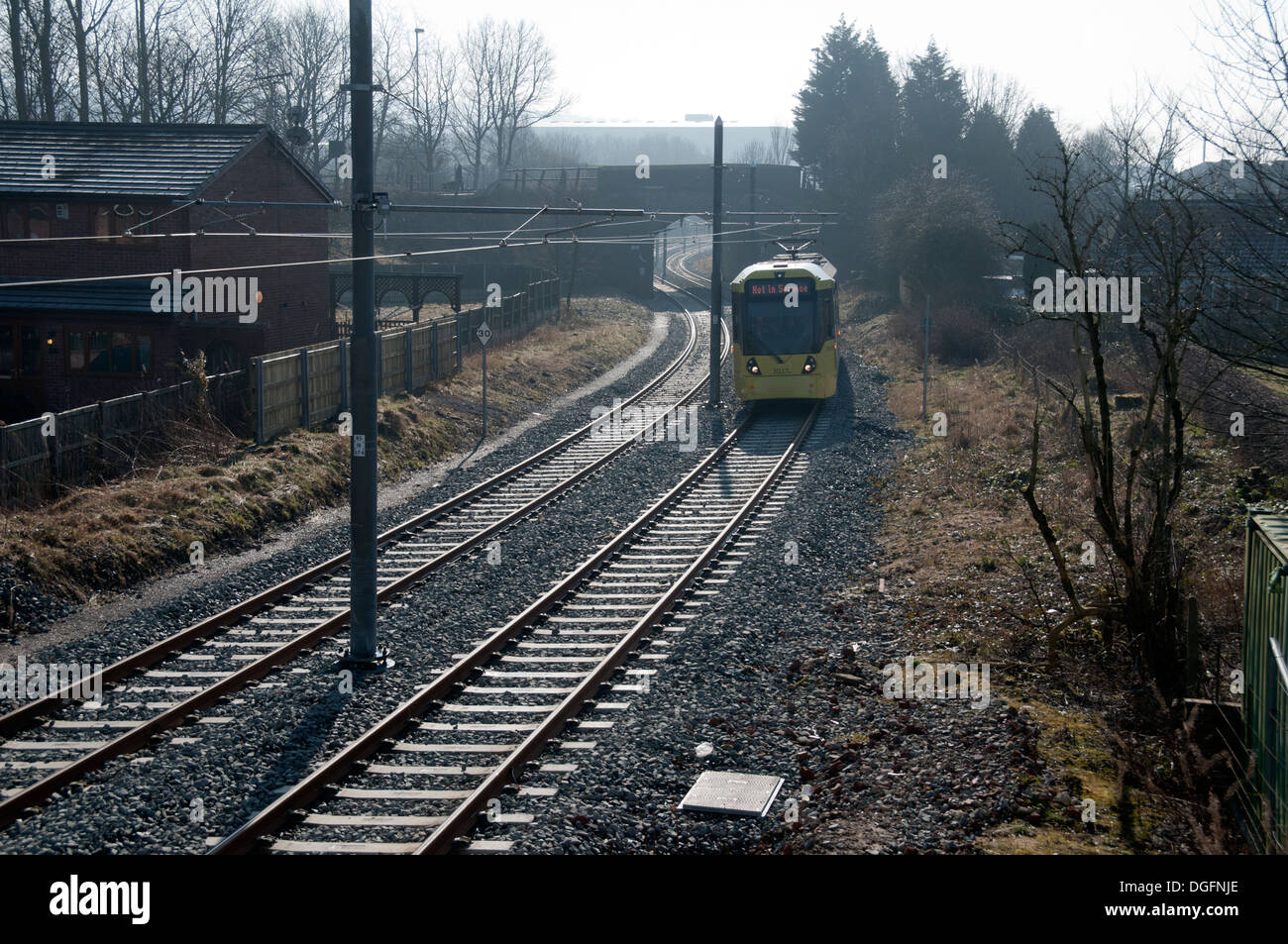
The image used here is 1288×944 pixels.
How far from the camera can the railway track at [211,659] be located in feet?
27.8

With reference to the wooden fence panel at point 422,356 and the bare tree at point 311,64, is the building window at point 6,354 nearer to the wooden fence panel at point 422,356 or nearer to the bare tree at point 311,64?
the wooden fence panel at point 422,356

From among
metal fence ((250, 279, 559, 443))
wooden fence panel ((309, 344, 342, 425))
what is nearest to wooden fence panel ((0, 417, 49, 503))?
metal fence ((250, 279, 559, 443))

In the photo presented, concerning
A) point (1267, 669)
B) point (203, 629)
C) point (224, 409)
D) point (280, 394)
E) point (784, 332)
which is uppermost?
point (784, 332)

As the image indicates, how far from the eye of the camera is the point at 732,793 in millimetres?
7621

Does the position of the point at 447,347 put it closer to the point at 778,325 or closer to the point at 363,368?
the point at 778,325

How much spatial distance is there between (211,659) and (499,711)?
3094 millimetres

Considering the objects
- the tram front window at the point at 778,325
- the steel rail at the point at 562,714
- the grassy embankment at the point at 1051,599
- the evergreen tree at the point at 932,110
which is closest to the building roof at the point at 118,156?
the tram front window at the point at 778,325

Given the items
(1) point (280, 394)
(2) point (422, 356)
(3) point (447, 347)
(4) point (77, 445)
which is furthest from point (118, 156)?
(4) point (77, 445)

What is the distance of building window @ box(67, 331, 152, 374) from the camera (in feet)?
76.5

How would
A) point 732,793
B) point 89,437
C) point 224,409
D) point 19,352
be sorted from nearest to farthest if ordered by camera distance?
point 732,793 → point 89,437 → point 224,409 → point 19,352

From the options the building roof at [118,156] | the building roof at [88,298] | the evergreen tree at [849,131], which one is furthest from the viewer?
the evergreen tree at [849,131]

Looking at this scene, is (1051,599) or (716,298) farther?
(716,298)

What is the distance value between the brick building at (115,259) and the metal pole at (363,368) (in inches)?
480

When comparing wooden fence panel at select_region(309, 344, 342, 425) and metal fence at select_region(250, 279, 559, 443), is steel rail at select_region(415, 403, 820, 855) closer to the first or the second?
metal fence at select_region(250, 279, 559, 443)
